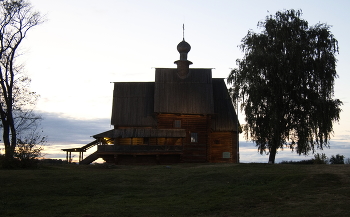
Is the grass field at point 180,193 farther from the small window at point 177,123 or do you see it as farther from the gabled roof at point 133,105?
the gabled roof at point 133,105

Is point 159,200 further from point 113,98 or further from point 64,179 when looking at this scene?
point 113,98

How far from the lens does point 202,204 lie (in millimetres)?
20516

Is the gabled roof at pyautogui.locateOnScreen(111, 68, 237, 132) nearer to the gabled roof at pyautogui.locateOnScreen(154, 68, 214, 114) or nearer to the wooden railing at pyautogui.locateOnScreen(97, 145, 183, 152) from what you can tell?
the gabled roof at pyautogui.locateOnScreen(154, 68, 214, 114)

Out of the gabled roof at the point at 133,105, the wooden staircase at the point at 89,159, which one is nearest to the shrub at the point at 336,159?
the gabled roof at the point at 133,105

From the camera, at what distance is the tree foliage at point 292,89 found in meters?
39.3

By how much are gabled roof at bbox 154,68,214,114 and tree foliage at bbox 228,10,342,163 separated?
712cm

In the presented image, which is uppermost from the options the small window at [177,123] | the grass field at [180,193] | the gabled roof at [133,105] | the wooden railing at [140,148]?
the gabled roof at [133,105]

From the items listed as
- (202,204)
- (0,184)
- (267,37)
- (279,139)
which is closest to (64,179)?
(0,184)

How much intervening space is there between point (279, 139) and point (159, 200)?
69.1 ft

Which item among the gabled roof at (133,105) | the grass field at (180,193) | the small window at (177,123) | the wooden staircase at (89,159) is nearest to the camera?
the grass field at (180,193)

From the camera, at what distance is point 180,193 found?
75.6ft

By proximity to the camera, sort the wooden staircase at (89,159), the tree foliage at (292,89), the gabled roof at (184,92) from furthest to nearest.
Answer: the gabled roof at (184,92) < the wooden staircase at (89,159) < the tree foliage at (292,89)

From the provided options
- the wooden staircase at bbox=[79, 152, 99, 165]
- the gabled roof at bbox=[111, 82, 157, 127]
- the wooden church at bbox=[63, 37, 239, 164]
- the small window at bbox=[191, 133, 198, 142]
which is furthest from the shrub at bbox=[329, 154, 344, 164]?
the wooden staircase at bbox=[79, 152, 99, 165]

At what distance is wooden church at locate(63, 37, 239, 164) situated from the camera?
4359 centimetres
